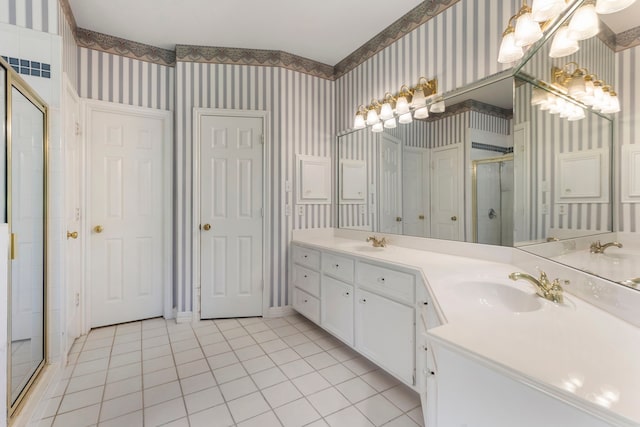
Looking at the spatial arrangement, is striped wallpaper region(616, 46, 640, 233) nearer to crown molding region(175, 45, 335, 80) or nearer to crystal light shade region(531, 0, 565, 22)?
crystal light shade region(531, 0, 565, 22)

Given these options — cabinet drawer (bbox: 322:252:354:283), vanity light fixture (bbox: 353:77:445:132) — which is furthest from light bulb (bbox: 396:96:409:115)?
cabinet drawer (bbox: 322:252:354:283)

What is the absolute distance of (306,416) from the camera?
157cm

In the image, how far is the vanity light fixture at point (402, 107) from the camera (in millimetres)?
2170

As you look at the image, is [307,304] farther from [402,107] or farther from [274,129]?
[402,107]

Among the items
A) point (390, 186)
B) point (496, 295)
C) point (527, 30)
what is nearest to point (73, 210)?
point (390, 186)

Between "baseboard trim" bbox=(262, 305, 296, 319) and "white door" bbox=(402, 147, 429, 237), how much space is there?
4.76 ft

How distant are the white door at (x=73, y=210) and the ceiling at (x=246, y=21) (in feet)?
2.26

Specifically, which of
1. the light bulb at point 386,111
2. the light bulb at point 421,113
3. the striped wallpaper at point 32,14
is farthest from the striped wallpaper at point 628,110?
the striped wallpaper at point 32,14

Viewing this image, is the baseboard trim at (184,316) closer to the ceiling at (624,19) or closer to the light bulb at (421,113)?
the light bulb at (421,113)

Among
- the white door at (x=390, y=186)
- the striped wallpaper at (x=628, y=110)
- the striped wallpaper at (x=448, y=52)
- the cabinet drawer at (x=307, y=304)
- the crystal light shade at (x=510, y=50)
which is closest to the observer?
the striped wallpaper at (x=628, y=110)

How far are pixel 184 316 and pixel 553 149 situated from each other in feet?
10.1

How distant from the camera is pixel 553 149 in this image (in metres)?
1.26

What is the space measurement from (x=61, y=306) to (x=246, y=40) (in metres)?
2.60

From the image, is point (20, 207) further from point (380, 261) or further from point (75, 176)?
point (380, 261)
